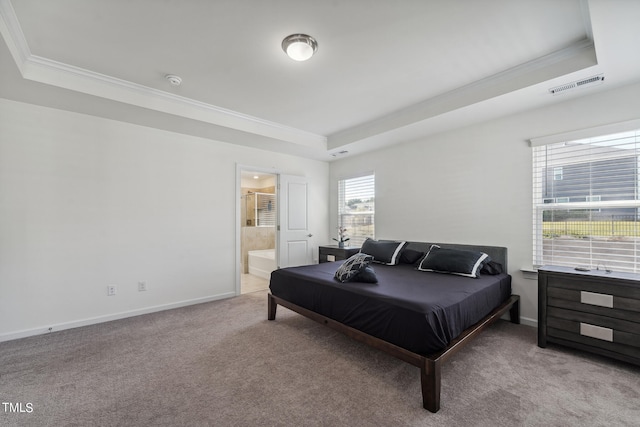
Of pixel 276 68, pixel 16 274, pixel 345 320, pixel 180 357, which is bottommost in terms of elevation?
pixel 180 357

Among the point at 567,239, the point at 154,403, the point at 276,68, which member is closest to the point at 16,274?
the point at 154,403

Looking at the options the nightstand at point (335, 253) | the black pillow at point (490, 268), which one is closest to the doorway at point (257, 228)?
the nightstand at point (335, 253)

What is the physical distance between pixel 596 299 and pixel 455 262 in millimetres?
1134

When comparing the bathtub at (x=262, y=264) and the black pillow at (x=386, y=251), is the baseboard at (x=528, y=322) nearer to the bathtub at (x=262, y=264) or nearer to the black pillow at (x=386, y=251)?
the black pillow at (x=386, y=251)

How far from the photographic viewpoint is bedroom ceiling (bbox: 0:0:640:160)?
75.9 inches

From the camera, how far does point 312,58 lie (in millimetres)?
2500

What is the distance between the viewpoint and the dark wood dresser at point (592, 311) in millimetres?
2150

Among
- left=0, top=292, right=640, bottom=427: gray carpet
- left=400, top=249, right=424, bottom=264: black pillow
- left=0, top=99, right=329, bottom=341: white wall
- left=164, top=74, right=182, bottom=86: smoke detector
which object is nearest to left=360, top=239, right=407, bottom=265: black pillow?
left=400, top=249, right=424, bottom=264: black pillow

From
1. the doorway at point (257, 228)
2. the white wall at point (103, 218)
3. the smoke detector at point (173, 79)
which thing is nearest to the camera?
the smoke detector at point (173, 79)

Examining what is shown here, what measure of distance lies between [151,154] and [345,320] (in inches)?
129

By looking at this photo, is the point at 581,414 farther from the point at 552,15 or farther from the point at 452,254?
the point at 552,15

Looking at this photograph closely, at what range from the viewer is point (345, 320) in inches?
94.7

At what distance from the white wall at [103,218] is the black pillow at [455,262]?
9.66ft

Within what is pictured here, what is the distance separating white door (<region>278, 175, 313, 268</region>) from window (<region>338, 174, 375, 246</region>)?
76cm
